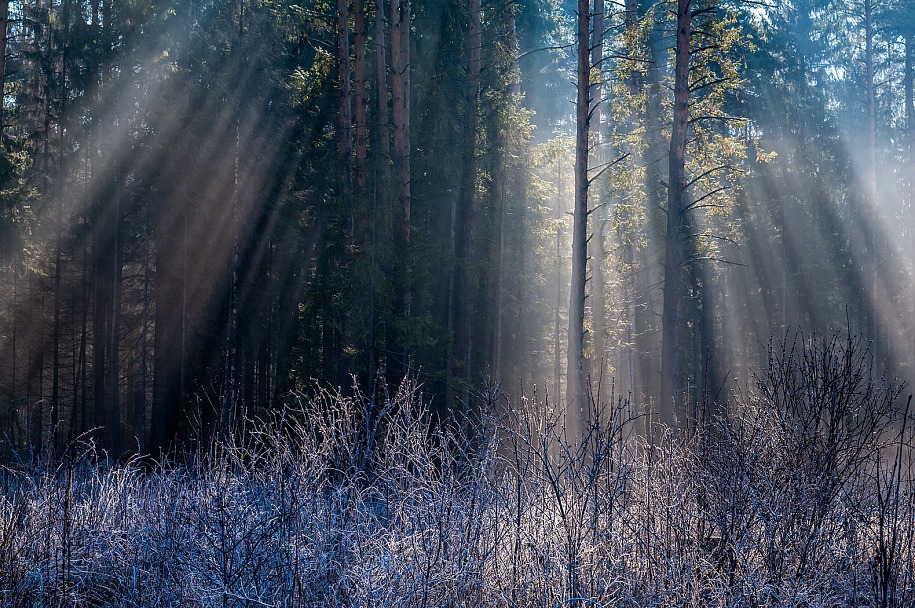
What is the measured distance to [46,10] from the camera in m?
21.9

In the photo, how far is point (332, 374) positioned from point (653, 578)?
15.1 m

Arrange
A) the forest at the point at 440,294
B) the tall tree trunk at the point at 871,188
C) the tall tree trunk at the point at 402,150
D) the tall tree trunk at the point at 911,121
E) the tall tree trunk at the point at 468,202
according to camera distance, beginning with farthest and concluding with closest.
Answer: the tall tree trunk at the point at 911,121 → the tall tree trunk at the point at 871,188 → the tall tree trunk at the point at 468,202 → the tall tree trunk at the point at 402,150 → the forest at the point at 440,294

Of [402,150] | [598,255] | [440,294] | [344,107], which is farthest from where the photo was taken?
[440,294]

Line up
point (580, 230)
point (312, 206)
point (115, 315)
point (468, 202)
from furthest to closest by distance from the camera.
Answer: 1. point (312, 206)
2. point (115, 315)
3. point (468, 202)
4. point (580, 230)

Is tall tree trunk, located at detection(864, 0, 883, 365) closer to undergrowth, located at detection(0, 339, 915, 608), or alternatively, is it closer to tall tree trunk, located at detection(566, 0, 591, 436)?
tall tree trunk, located at detection(566, 0, 591, 436)

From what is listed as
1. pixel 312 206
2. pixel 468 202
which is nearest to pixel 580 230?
pixel 468 202

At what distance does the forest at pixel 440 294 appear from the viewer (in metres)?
6.72

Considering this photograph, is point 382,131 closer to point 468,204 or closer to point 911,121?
point 468,204

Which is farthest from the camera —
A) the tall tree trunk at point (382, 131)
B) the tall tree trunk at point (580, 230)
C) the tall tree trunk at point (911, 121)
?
the tall tree trunk at point (911, 121)

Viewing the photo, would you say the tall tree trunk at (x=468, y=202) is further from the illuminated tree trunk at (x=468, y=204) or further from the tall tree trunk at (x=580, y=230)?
the tall tree trunk at (x=580, y=230)

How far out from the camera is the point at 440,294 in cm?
2220

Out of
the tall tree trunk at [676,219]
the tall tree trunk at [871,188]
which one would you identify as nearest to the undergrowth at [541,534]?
the tall tree trunk at [676,219]

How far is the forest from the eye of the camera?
22.1 feet

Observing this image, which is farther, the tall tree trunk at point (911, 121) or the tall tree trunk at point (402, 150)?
the tall tree trunk at point (911, 121)
